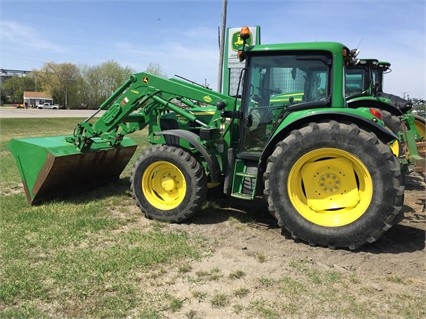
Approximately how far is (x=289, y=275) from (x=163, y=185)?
2.32 metres

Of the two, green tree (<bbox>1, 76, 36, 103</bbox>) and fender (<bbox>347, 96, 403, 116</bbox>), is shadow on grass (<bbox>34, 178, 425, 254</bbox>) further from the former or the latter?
green tree (<bbox>1, 76, 36, 103</bbox>)

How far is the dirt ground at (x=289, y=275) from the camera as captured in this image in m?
3.19

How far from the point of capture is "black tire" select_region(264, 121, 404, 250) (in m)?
4.12

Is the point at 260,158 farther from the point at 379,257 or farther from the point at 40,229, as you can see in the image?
the point at 40,229

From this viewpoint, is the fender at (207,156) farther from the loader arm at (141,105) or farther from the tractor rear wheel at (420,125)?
the tractor rear wheel at (420,125)

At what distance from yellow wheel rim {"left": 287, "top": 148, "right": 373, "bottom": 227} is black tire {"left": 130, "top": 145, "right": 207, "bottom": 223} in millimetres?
1284

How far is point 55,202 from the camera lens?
610 centimetres

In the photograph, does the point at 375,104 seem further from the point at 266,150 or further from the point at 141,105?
the point at 141,105

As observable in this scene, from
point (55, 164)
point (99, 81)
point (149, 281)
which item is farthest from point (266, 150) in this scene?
point (99, 81)

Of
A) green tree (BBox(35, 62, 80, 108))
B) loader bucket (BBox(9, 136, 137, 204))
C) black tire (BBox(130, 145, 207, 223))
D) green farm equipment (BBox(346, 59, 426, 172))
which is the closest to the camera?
black tire (BBox(130, 145, 207, 223))

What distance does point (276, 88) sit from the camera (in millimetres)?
4980

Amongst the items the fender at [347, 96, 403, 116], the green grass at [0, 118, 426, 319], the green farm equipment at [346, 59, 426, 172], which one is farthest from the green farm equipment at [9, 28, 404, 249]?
the fender at [347, 96, 403, 116]

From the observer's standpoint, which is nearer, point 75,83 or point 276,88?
point 276,88

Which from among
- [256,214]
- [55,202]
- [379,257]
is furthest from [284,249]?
[55,202]
